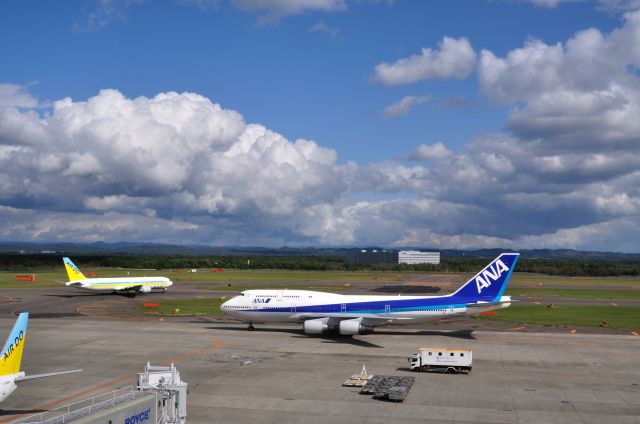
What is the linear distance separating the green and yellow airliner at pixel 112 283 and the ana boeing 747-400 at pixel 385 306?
177 ft

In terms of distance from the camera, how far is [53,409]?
32219 millimetres

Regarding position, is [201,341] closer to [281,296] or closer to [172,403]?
[281,296]

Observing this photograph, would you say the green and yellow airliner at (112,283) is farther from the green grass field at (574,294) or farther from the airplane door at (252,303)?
the green grass field at (574,294)

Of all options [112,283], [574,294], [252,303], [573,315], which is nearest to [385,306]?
[252,303]

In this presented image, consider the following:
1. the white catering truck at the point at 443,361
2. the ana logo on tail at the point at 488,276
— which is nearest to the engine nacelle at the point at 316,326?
the ana logo on tail at the point at 488,276

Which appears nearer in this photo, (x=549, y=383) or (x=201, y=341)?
(x=549, y=383)

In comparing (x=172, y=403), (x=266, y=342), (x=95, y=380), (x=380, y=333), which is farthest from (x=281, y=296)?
(x=172, y=403)

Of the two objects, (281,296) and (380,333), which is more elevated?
(281,296)

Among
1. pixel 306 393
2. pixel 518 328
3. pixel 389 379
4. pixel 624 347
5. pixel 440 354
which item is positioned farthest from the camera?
pixel 518 328

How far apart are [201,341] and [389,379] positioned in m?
23.4

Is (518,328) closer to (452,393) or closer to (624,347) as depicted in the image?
(624,347)

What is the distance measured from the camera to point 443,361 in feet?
143

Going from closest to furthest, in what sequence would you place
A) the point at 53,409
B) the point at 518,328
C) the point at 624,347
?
1. the point at 53,409
2. the point at 624,347
3. the point at 518,328

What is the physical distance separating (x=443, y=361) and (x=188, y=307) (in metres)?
52.5
